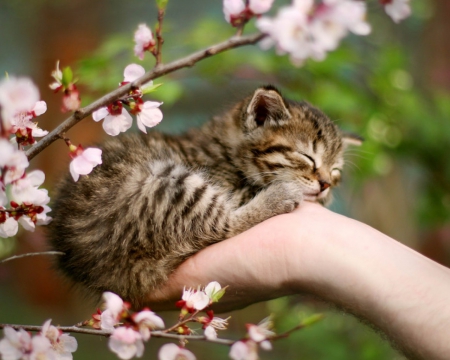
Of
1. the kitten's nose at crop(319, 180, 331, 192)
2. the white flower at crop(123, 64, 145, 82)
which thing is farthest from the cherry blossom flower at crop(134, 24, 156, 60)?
the kitten's nose at crop(319, 180, 331, 192)

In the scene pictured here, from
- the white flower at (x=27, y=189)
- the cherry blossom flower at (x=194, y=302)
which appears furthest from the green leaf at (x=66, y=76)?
the cherry blossom flower at (x=194, y=302)

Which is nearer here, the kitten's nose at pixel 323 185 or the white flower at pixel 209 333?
the white flower at pixel 209 333

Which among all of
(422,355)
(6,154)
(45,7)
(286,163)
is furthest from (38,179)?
(45,7)

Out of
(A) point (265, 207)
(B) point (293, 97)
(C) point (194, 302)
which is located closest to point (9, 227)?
(C) point (194, 302)

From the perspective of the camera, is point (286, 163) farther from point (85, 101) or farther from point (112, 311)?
point (112, 311)

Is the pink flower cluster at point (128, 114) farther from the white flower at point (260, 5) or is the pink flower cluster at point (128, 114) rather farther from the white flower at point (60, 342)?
the white flower at point (60, 342)

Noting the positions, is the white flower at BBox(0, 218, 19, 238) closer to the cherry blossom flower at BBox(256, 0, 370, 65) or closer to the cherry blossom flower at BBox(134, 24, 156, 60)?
the cherry blossom flower at BBox(134, 24, 156, 60)
